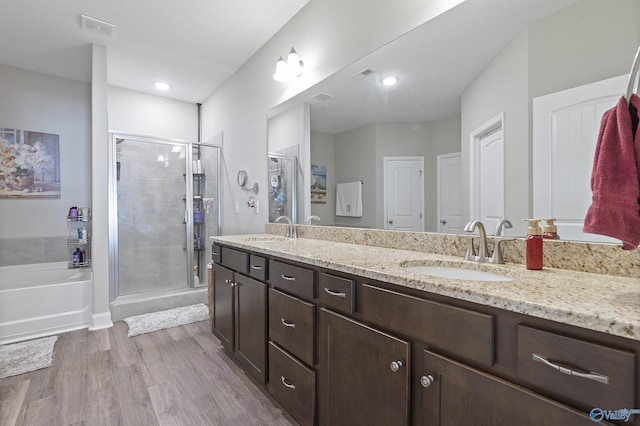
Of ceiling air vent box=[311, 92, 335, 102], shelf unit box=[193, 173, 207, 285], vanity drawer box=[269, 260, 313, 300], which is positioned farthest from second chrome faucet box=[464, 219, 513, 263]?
shelf unit box=[193, 173, 207, 285]

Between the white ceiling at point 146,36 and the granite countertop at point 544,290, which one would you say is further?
the white ceiling at point 146,36

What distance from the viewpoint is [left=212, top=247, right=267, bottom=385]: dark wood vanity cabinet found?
1753mm

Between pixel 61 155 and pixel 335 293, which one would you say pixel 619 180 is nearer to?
pixel 335 293

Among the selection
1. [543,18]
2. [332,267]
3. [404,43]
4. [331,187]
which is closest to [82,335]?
[331,187]

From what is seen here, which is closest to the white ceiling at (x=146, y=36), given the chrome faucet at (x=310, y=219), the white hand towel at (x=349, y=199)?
the white hand towel at (x=349, y=199)

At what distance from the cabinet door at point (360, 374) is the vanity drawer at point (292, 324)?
3.0 inches

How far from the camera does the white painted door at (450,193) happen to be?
4.92ft

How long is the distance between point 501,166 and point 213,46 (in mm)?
2850

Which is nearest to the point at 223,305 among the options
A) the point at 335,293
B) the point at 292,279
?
the point at 292,279

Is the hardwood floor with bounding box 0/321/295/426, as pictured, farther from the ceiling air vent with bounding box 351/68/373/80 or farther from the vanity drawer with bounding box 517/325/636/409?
the ceiling air vent with bounding box 351/68/373/80

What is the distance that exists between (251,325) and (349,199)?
3.31ft

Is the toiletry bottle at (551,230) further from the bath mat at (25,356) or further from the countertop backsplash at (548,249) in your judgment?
the bath mat at (25,356)

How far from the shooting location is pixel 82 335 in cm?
276

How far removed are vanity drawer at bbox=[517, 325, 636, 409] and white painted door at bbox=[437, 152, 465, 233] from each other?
0.83 metres
